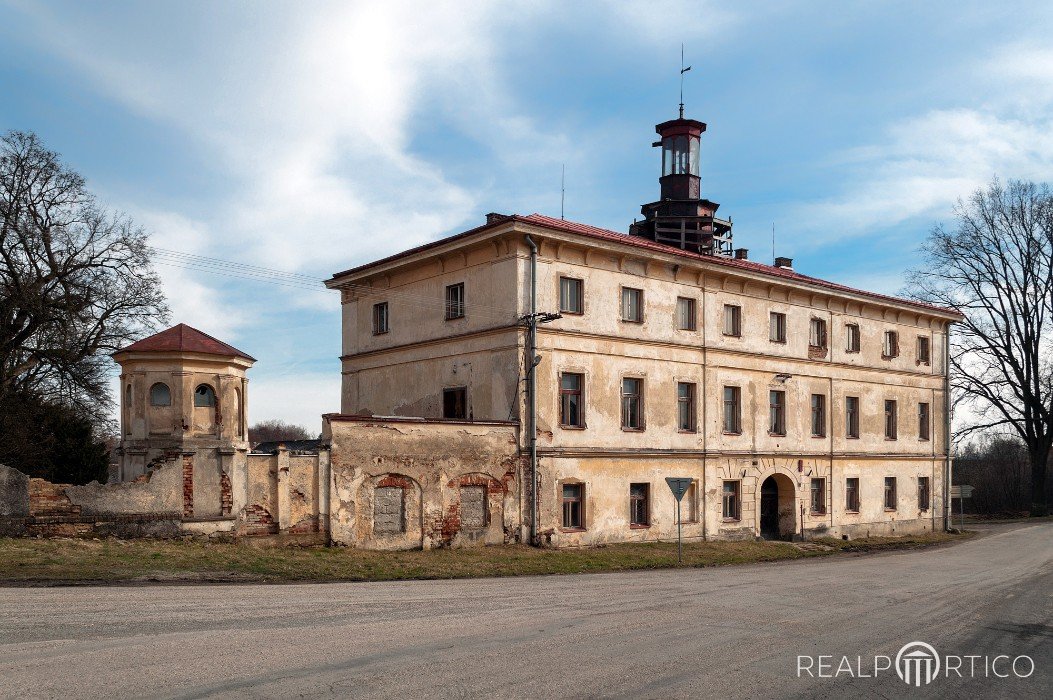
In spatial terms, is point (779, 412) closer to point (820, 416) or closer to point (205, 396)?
point (820, 416)

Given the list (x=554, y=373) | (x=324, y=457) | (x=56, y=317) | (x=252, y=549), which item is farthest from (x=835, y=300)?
(x=56, y=317)

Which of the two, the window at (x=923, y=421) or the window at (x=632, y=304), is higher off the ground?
the window at (x=632, y=304)

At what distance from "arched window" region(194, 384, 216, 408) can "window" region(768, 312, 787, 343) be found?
19947 mm

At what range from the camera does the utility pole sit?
86.0ft

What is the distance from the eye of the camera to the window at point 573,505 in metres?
27.3

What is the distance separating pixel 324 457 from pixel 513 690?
14.4m

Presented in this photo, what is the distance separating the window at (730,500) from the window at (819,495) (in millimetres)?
4876

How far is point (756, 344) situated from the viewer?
33250mm

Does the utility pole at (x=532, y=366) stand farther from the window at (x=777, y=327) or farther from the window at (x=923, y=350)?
the window at (x=923, y=350)

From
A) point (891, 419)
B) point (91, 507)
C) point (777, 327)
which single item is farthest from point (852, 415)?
point (91, 507)

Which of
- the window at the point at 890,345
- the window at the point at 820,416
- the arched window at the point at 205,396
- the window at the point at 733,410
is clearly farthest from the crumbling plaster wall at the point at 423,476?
the window at the point at 890,345

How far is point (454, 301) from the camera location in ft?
94.4

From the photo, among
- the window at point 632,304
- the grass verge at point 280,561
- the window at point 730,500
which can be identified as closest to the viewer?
the grass verge at point 280,561

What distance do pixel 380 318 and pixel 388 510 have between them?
31.3 ft
